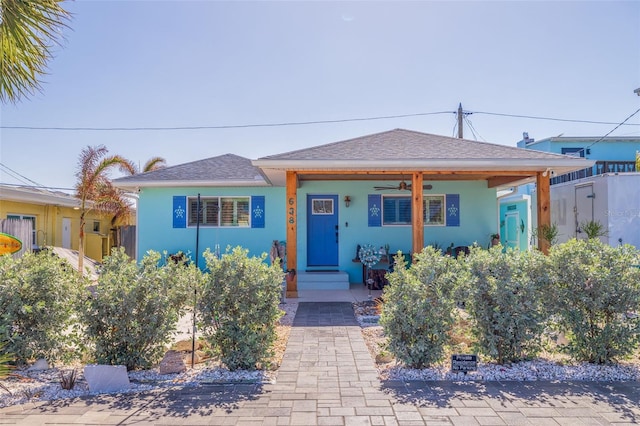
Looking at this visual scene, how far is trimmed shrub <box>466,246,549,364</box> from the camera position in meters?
3.97

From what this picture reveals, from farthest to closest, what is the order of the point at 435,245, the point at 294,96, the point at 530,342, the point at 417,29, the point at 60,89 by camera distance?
the point at 294,96 → the point at 60,89 → the point at 435,245 → the point at 417,29 → the point at 530,342

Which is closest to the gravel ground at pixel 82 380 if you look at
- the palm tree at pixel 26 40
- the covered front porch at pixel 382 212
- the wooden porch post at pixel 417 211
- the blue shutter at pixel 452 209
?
the palm tree at pixel 26 40

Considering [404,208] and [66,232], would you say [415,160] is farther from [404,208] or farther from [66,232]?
[66,232]

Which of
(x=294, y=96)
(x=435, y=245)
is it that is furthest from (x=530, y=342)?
(x=294, y=96)

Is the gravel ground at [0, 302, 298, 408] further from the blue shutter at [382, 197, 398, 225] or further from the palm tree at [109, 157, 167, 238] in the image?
the palm tree at [109, 157, 167, 238]

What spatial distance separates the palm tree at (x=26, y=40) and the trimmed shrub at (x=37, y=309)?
1839 millimetres

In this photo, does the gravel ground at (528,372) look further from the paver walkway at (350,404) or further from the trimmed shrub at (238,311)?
the trimmed shrub at (238,311)

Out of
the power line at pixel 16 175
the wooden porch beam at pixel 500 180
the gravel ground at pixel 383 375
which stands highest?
the power line at pixel 16 175

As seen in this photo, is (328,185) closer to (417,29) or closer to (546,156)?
(417,29)

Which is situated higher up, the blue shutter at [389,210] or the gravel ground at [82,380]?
the blue shutter at [389,210]

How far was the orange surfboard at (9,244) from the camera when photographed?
924cm

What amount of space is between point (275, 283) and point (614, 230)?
757 centimetres

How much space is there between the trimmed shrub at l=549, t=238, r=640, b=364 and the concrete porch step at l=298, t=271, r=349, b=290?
5651 millimetres

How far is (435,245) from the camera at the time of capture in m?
10.3
